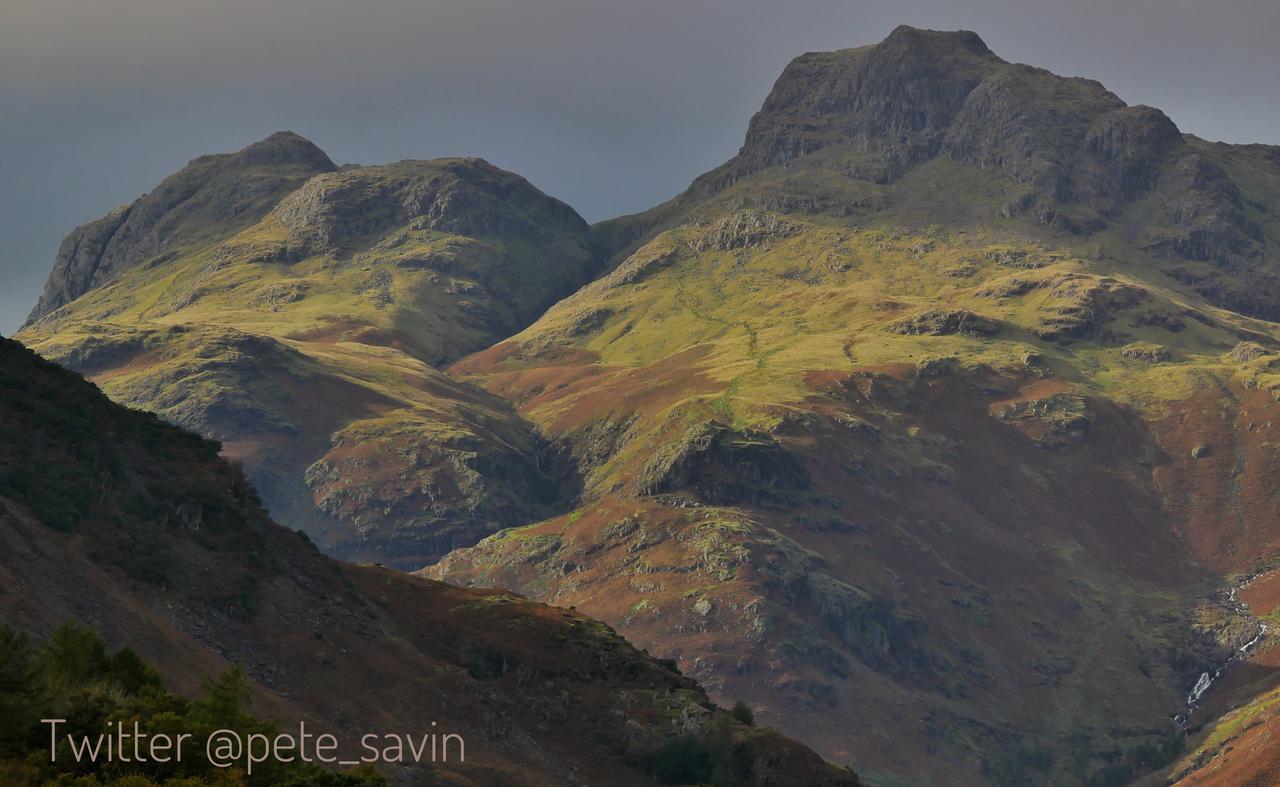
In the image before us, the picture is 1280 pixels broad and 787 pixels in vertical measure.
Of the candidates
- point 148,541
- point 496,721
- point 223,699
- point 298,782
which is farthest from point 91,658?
point 496,721

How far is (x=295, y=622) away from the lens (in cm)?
13750

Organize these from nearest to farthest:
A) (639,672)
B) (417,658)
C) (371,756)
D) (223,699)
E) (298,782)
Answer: (298,782) → (223,699) → (371,756) → (417,658) → (639,672)

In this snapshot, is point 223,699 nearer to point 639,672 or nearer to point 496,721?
point 496,721

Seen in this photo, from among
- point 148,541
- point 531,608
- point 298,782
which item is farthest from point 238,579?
point 298,782

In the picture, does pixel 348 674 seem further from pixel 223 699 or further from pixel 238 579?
pixel 223 699

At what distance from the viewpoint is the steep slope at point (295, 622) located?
120938 mm

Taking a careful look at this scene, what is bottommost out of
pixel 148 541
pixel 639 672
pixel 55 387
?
pixel 639 672

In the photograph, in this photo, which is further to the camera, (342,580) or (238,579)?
(342,580)

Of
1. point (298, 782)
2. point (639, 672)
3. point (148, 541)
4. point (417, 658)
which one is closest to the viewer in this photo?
point (298, 782)

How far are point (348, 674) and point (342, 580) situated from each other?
1898 cm

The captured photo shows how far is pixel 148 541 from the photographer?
134 meters

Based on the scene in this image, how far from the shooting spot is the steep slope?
120938 mm

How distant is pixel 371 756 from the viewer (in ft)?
396

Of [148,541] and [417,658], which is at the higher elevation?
[148,541]
